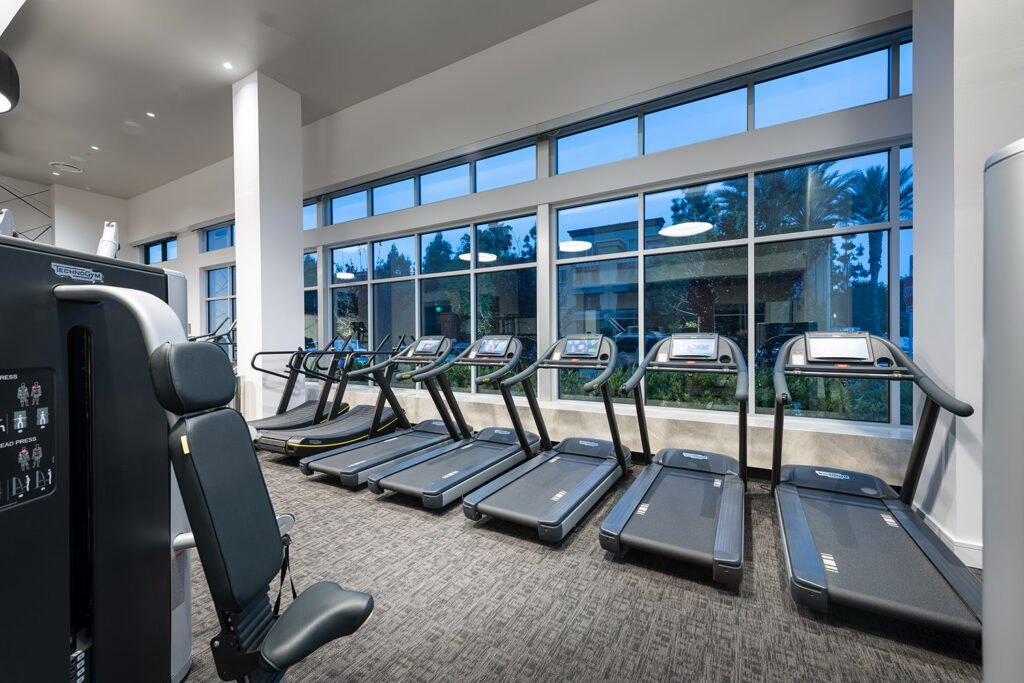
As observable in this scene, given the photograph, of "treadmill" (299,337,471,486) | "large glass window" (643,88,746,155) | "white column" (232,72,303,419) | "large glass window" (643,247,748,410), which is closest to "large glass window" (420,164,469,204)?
"white column" (232,72,303,419)

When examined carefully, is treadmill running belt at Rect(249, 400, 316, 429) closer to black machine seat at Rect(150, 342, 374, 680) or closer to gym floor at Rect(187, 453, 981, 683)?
gym floor at Rect(187, 453, 981, 683)

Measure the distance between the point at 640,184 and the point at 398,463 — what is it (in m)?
3.85

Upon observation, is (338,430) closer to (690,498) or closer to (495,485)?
(495,485)

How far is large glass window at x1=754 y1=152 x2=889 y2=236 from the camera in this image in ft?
12.4

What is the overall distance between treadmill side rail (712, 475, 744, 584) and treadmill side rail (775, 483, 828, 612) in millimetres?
232

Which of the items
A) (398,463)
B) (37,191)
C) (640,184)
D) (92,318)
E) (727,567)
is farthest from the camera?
(37,191)

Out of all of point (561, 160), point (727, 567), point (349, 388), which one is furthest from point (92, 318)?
point (349, 388)

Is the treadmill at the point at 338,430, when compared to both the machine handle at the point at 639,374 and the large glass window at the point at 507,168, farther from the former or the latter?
the large glass window at the point at 507,168

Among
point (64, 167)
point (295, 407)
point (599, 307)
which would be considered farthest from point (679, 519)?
point (64, 167)

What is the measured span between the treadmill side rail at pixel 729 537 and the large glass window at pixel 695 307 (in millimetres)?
1402

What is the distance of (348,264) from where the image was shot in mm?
7363

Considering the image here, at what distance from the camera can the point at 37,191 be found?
10.1 metres

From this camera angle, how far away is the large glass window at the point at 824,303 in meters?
3.76

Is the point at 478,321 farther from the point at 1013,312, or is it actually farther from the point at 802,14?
the point at 1013,312
